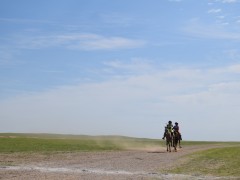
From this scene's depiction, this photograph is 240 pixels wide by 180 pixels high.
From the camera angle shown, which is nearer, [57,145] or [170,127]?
[170,127]

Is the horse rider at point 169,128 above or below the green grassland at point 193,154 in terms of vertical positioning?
above

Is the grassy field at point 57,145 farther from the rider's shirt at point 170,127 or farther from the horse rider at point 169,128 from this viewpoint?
the rider's shirt at point 170,127

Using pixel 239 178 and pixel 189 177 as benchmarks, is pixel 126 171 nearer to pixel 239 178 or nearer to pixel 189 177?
pixel 189 177

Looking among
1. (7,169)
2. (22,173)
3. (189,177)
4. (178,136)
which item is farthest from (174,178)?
(178,136)

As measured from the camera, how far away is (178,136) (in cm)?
5644

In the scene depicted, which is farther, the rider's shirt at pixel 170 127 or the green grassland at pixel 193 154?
the rider's shirt at pixel 170 127

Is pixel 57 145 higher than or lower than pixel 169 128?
lower

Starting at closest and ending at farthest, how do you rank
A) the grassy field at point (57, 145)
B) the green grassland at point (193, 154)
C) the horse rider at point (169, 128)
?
the green grassland at point (193, 154) → the horse rider at point (169, 128) → the grassy field at point (57, 145)

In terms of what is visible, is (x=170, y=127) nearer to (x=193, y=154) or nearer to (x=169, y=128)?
(x=169, y=128)

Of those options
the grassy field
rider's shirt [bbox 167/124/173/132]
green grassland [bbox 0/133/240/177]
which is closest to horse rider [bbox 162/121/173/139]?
rider's shirt [bbox 167/124/173/132]

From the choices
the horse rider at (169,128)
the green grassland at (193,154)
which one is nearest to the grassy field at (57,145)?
the green grassland at (193,154)

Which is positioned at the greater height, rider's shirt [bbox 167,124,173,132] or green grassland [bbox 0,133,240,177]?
rider's shirt [bbox 167,124,173,132]

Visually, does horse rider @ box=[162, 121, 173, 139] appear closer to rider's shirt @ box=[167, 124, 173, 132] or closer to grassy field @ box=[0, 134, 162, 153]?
rider's shirt @ box=[167, 124, 173, 132]

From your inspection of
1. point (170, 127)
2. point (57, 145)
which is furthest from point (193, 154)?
point (57, 145)
